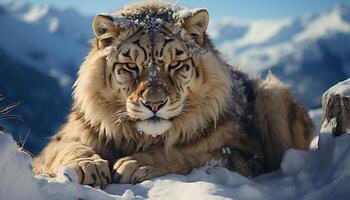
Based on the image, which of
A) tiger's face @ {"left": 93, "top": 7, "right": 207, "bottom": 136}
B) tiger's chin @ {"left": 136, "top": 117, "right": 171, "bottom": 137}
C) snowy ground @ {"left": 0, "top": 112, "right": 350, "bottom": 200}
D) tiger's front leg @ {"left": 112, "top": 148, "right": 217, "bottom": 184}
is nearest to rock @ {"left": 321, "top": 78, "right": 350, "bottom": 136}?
snowy ground @ {"left": 0, "top": 112, "right": 350, "bottom": 200}

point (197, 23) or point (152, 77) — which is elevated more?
point (197, 23)

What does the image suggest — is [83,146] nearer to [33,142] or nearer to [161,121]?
[161,121]

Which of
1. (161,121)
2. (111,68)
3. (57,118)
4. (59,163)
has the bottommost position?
(57,118)

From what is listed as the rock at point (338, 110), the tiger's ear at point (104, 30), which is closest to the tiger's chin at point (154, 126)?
the tiger's ear at point (104, 30)

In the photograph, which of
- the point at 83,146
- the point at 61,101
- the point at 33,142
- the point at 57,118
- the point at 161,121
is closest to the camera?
the point at 161,121

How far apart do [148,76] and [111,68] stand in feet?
1.94

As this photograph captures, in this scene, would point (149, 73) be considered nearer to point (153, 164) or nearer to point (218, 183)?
point (153, 164)

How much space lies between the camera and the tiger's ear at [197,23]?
6500mm

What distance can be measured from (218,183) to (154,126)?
89 cm

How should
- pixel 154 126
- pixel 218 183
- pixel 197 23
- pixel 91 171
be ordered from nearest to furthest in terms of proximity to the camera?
pixel 91 171 < pixel 218 183 < pixel 154 126 < pixel 197 23

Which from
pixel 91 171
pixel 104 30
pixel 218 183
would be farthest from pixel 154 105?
pixel 104 30

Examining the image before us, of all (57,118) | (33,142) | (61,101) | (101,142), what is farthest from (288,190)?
(61,101)

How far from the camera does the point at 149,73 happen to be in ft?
19.5

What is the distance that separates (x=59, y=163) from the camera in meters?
6.08
